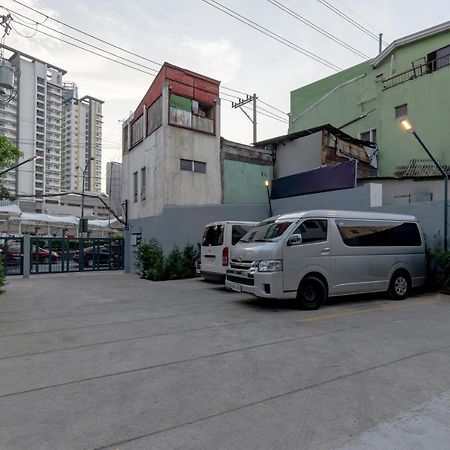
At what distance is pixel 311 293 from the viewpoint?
8.58 meters

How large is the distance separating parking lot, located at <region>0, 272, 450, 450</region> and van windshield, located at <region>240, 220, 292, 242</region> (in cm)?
165

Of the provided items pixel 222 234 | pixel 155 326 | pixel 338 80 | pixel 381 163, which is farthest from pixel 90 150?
pixel 155 326

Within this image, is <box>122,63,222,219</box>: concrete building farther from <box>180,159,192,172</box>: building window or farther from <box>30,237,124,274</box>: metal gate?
<box>30,237,124,274</box>: metal gate

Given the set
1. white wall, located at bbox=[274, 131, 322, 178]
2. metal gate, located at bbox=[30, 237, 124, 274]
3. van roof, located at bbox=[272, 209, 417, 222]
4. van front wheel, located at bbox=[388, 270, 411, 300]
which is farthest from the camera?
metal gate, located at bbox=[30, 237, 124, 274]

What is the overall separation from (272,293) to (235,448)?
5.21 metres

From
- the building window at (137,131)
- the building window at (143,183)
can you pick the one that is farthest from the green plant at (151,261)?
the building window at (137,131)

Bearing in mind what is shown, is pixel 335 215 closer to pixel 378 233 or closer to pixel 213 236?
pixel 378 233

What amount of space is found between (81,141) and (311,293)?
84.1 meters

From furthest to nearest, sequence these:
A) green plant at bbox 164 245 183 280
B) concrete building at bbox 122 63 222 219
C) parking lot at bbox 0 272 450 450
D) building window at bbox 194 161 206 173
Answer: building window at bbox 194 161 206 173
concrete building at bbox 122 63 222 219
green plant at bbox 164 245 183 280
parking lot at bbox 0 272 450 450

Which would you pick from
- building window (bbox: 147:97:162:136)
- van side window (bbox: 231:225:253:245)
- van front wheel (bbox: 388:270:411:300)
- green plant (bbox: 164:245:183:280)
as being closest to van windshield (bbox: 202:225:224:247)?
van side window (bbox: 231:225:253:245)

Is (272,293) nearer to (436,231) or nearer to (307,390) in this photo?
(307,390)

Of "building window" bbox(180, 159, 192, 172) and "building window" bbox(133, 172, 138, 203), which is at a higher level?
"building window" bbox(180, 159, 192, 172)

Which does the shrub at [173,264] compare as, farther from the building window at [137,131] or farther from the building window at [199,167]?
the building window at [137,131]

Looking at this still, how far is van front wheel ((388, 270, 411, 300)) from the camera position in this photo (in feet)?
32.3
